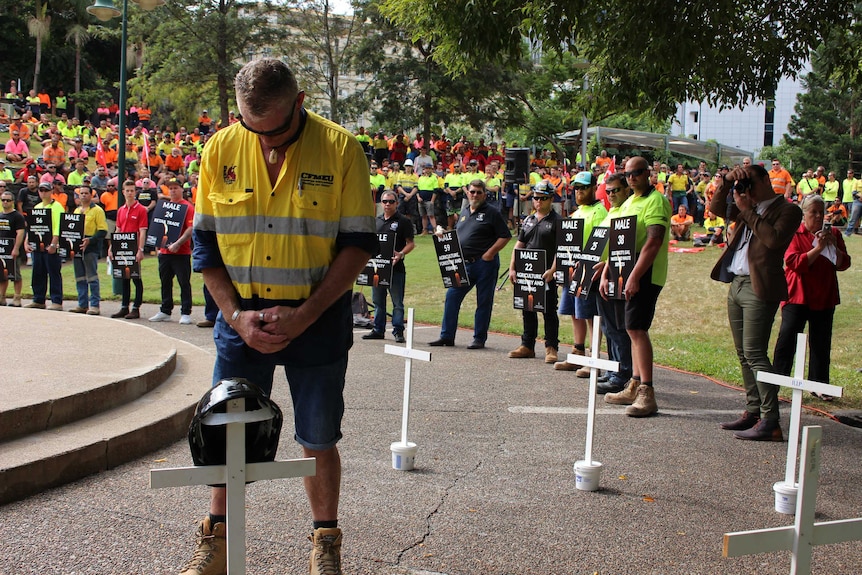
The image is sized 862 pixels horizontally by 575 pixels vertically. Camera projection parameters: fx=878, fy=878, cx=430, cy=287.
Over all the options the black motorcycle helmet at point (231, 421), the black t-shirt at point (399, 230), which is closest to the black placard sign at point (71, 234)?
the black t-shirt at point (399, 230)

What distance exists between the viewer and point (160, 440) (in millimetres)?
6203

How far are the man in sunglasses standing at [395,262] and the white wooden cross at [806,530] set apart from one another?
29.1 feet

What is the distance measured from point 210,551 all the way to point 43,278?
1195cm

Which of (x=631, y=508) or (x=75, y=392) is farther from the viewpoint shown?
(x=75, y=392)

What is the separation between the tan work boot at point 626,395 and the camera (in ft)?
26.0

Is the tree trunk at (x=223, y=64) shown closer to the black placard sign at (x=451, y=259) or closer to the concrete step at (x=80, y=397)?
the black placard sign at (x=451, y=259)

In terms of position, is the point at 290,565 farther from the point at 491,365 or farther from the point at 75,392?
the point at 491,365

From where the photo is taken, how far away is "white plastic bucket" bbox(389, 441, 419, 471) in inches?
221

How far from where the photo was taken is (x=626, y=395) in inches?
312

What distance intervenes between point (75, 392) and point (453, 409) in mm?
3038

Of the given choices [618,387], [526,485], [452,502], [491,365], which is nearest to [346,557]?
[452,502]

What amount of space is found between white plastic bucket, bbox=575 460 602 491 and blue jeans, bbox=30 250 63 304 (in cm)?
1119

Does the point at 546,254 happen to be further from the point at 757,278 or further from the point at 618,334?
the point at 757,278

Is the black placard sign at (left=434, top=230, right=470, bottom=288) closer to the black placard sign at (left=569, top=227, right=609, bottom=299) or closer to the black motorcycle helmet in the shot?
the black placard sign at (left=569, top=227, right=609, bottom=299)
